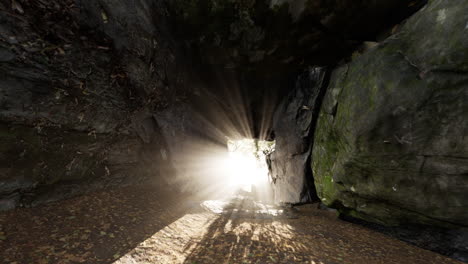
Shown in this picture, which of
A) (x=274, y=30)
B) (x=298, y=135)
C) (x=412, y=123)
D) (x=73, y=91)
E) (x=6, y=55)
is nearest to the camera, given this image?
(x=412, y=123)

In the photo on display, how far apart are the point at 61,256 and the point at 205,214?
534 cm

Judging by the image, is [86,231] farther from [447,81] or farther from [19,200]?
[447,81]

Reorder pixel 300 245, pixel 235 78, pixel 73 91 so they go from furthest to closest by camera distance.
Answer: pixel 235 78
pixel 73 91
pixel 300 245

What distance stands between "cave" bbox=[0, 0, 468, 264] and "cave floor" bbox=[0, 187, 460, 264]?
2.2 inches

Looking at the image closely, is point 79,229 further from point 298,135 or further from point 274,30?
point 274,30

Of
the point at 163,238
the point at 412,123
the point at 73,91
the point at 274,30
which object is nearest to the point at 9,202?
the point at 73,91

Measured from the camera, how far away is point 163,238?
5.33 metres

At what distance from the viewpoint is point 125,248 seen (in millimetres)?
4523

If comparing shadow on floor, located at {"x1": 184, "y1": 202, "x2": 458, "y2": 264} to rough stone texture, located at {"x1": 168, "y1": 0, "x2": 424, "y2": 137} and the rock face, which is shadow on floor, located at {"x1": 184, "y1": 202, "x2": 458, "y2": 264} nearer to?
the rock face

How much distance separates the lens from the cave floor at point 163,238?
4.09 m

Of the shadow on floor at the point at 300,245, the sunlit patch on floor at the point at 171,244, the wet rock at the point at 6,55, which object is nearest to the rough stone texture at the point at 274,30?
the wet rock at the point at 6,55

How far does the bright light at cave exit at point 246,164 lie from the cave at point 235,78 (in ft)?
38.8

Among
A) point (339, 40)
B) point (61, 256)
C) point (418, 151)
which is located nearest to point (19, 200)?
point (61, 256)

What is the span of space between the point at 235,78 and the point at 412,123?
7.75 meters
